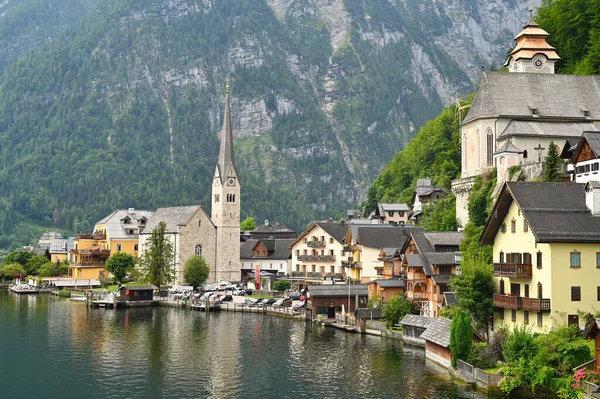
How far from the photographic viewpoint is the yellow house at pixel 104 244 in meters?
148

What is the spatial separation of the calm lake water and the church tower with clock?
45928 millimetres

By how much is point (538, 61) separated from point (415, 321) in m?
50.3

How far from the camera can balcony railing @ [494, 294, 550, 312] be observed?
49156 millimetres

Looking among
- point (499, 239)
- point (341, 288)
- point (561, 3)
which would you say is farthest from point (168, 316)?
point (561, 3)

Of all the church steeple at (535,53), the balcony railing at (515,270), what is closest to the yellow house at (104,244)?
the church steeple at (535,53)

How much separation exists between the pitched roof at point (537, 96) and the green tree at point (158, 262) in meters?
56.4

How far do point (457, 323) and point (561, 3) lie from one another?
7230 centimetres

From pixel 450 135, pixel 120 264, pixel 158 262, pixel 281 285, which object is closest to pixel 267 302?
pixel 281 285

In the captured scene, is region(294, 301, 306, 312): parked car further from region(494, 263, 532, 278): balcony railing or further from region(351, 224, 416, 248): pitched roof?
region(494, 263, 532, 278): balcony railing

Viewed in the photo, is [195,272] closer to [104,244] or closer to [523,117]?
[104,244]

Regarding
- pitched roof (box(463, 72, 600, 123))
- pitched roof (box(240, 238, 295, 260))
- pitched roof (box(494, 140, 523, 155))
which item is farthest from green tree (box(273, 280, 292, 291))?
pitched roof (box(494, 140, 523, 155))

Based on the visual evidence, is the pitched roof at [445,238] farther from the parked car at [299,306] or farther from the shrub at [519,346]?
the shrub at [519,346]

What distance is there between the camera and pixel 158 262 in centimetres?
12169

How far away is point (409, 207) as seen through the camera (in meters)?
134
